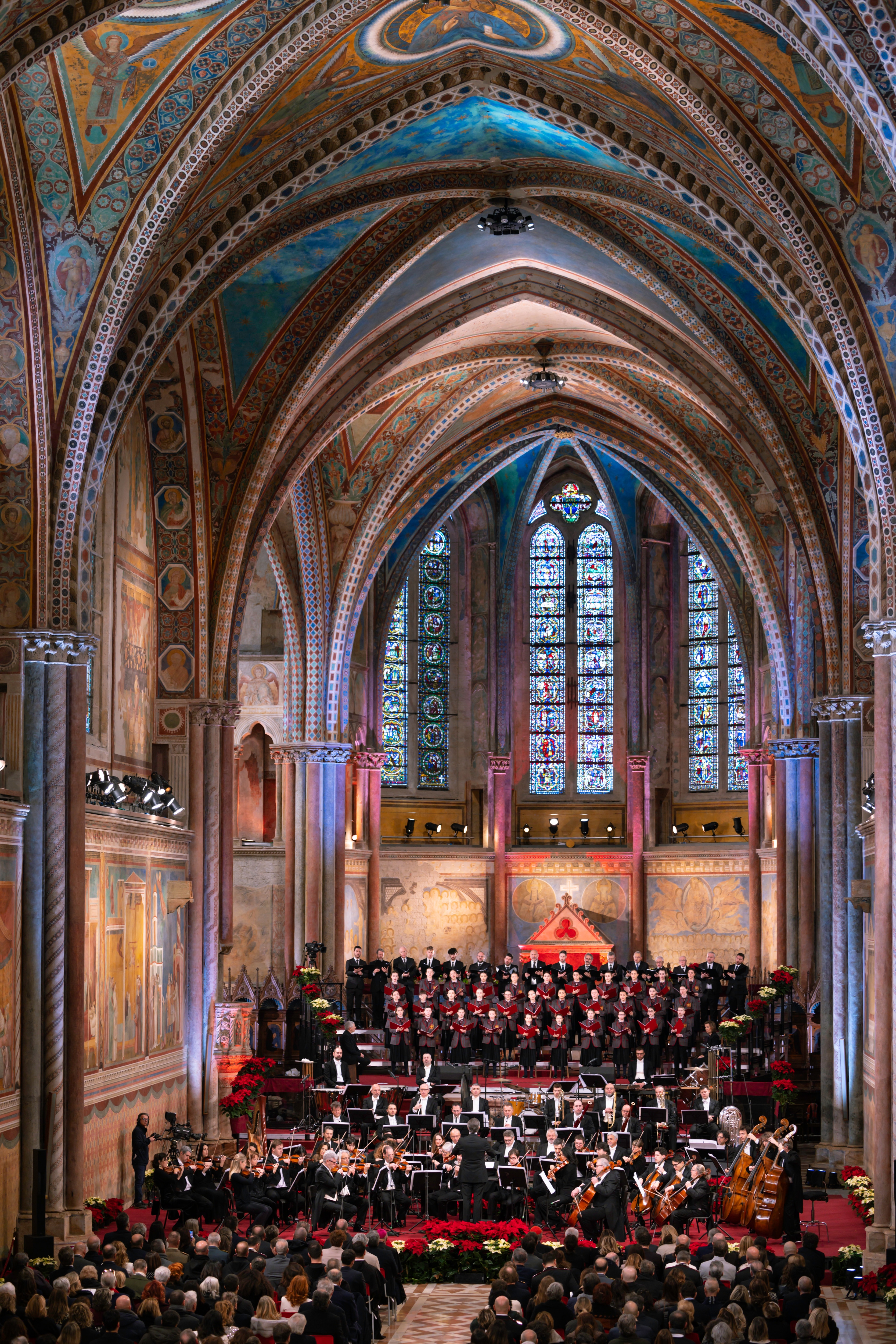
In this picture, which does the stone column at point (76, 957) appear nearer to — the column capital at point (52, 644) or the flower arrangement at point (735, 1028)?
the column capital at point (52, 644)

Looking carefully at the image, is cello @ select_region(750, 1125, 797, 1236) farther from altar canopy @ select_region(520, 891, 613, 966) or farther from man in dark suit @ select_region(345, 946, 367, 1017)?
altar canopy @ select_region(520, 891, 613, 966)

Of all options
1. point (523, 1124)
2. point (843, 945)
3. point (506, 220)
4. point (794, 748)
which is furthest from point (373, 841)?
point (506, 220)

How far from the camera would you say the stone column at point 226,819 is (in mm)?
24234

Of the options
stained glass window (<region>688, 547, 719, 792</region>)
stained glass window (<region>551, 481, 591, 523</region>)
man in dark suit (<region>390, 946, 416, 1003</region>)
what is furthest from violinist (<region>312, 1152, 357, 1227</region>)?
stained glass window (<region>551, 481, 591, 523</region>)

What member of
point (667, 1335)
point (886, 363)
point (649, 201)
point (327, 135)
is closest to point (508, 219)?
point (649, 201)

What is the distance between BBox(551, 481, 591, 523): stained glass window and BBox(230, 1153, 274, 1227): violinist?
2270 centimetres

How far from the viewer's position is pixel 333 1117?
20375 mm

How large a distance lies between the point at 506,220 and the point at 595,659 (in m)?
17.6

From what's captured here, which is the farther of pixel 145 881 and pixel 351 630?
pixel 351 630

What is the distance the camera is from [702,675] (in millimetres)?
37688

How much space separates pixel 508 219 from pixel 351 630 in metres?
10.3

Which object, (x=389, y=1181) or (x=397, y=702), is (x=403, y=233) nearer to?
(x=389, y=1181)

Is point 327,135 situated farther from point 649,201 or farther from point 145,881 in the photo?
point 145,881

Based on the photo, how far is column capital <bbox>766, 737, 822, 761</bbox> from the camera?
2806cm
